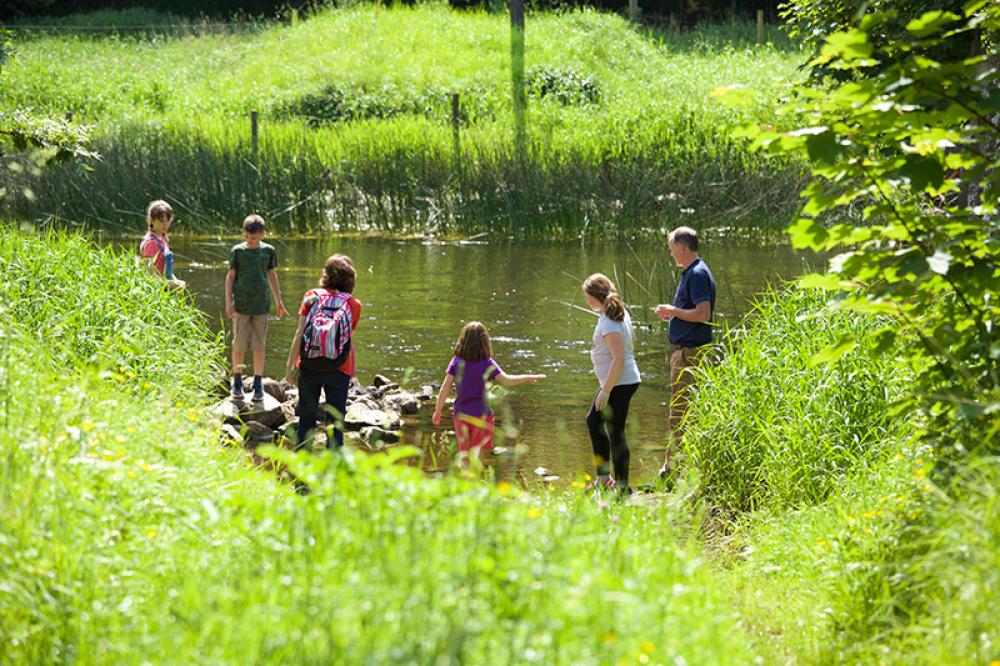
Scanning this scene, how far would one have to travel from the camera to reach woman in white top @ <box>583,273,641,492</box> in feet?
26.2

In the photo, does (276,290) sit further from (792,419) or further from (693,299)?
(792,419)

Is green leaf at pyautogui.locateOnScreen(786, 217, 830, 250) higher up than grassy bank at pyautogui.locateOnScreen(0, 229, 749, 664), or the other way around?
green leaf at pyautogui.locateOnScreen(786, 217, 830, 250)

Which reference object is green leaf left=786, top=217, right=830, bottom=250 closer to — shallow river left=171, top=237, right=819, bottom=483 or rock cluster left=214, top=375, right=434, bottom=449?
shallow river left=171, top=237, right=819, bottom=483

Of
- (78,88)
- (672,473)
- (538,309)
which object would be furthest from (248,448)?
(78,88)

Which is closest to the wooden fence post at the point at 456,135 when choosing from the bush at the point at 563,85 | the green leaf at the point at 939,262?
the bush at the point at 563,85

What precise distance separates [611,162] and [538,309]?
6905 mm

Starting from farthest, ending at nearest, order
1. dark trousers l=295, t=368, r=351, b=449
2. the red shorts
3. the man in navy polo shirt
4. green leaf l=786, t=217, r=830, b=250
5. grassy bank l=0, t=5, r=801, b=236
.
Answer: grassy bank l=0, t=5, r=801, b=236 → the man in navy polo shirt → dark trousers l=295, t=368, r=351, b=449 → the red shorts → green leaf l=786, t=217, r=830, b=250

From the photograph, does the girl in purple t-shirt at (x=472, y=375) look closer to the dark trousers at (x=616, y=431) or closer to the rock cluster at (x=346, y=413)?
the dark trousers at (x=616, y=431)

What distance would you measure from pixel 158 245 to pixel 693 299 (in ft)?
15.1

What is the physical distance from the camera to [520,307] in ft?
55.0

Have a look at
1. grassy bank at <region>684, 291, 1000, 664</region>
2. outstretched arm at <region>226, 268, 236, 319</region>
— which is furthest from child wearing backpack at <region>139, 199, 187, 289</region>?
grassy bank at <region>684, 291, 1000, 664</region>

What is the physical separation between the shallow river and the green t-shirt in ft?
1.92

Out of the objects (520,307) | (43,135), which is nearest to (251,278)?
(43,135)

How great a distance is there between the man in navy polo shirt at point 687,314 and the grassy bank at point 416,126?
6749 millimetres
